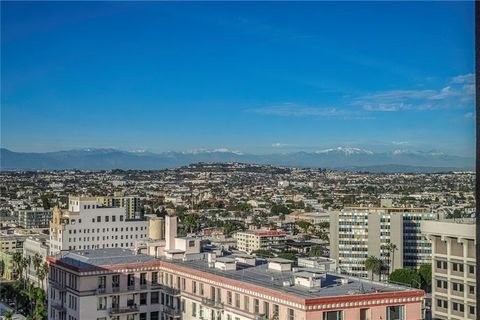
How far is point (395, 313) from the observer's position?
18938mm

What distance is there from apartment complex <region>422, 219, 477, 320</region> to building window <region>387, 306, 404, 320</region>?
9.48 ft

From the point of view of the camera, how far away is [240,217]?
108 meters

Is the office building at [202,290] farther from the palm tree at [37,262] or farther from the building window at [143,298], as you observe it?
the palm tree at [37,262]

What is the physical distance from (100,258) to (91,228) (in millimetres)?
23646

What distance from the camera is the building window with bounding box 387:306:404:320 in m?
18.8

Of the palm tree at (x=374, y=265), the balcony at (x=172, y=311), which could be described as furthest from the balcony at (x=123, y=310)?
the palm tree at (x=374, y=265)

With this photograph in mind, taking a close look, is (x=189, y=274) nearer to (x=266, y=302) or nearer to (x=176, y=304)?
(x=176, y=304)

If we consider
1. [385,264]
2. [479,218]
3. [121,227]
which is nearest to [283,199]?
[385,264]

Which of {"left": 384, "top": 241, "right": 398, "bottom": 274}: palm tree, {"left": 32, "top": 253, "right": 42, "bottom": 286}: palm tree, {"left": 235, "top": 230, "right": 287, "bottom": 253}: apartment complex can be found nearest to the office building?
{"left": 32, "top": 253, "right": 42, "bottom": 286}: palm tree

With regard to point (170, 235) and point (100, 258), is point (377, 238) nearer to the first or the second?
point (170, 235)

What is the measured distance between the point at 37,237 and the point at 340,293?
45.0 metres

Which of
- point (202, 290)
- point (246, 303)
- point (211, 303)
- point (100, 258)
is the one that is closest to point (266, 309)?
point (246, 303)

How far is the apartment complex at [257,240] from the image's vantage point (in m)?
72.0

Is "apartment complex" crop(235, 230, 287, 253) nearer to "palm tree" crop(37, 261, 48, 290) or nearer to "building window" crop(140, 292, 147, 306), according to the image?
"palm tree" crop(37, 261, 48, 290)
